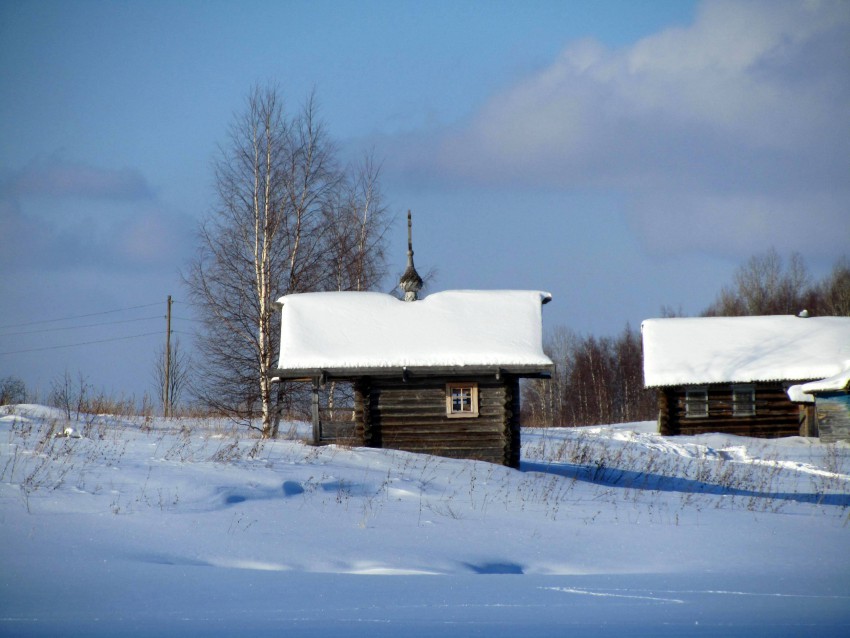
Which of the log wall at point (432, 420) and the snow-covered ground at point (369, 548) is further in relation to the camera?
the log wall at point (432, 420)

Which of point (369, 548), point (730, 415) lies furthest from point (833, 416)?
point (369, 548)

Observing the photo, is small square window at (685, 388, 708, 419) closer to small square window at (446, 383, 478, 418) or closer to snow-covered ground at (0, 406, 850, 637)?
snow-covered ground at (0, 406, 850, 637)

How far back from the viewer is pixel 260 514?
11383mm

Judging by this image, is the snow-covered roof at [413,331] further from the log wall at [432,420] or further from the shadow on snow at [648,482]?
the shadow on snow at [648,482]

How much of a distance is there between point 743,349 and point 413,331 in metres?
20.4

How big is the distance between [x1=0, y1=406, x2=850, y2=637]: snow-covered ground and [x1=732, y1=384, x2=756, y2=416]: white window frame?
52.8 feet

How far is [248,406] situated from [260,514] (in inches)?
474

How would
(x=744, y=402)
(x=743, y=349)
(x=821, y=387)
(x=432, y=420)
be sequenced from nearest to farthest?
(x=432, y=420)
(x=821, y=387)
(x=744, y=402)
(x=743, y=349)

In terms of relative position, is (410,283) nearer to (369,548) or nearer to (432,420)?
(432,420)

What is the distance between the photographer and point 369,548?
10031mm

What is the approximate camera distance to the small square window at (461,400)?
64.4 feet

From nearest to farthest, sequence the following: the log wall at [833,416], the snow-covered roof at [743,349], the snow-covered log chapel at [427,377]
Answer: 1. the snow-covered log chapel at [427,377]
2. the log wall at [833,416]
3. the snow-covered roof at [743,349]

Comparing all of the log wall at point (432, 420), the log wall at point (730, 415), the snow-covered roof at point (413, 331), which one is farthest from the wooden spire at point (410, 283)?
the log wall at point (730, 415)

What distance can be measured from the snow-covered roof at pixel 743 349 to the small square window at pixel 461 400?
16.3 metres
